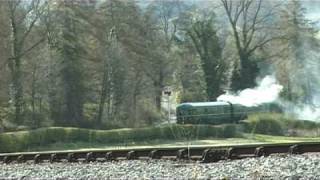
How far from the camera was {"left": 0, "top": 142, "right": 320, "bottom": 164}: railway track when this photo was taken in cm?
1366

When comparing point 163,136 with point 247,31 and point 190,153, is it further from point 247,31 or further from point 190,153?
point 247,31

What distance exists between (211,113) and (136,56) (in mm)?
11036

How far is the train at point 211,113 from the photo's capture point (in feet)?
157

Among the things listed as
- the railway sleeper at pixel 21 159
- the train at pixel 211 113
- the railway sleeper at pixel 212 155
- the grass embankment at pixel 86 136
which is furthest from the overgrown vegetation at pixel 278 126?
the railway sleeper at pixel 212 155

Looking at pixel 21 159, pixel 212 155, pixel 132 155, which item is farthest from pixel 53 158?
pixel 212 155

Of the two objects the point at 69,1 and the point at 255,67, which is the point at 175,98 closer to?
the point at 255,67

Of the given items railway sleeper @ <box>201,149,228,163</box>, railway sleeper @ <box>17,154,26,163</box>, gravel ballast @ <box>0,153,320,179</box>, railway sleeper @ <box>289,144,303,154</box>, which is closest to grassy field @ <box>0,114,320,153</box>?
railway sleeper @ <box>17,154,26,163</box>

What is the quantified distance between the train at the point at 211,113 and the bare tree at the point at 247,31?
11941 millimetres

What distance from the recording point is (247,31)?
65188 mm

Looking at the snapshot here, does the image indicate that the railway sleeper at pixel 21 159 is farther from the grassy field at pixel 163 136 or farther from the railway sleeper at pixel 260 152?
the grassy field at pixel 163 136

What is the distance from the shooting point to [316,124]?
44844 millimetres

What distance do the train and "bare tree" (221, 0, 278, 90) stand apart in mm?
11941

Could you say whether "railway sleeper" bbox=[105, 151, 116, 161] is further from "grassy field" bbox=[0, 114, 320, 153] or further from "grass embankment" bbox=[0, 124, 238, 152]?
"grass embankment" bbox=[0, 124, 238, 152]

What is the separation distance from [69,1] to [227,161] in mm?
42869
